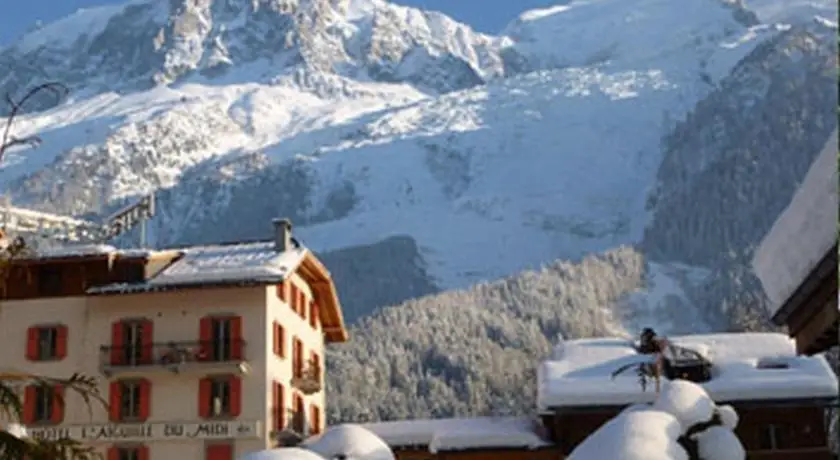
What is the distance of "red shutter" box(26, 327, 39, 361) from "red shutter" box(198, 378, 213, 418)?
22.8ft

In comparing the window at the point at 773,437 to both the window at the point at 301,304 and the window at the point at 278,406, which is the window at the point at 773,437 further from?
the window at the point at 301,304

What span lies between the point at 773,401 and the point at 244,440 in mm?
17984

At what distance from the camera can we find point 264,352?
49625 millimetres

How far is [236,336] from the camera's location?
50125 mm

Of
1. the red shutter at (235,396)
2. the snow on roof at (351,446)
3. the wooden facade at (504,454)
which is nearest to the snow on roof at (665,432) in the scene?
the snow on roof at (351,446)

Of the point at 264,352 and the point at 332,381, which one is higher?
the point at 332,381

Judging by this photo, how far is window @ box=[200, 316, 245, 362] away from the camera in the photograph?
1961 inches

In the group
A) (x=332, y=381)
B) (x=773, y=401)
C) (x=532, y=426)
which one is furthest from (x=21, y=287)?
(x=332, y=381)

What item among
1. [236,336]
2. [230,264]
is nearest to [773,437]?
[236,336]

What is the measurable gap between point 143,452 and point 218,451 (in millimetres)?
2847

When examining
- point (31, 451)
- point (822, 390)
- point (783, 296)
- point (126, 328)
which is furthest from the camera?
point (126, 328)

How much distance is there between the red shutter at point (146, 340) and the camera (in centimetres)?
5053

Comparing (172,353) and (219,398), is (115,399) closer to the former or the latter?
(172,353)

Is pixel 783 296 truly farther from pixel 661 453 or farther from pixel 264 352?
pixel 264 352
